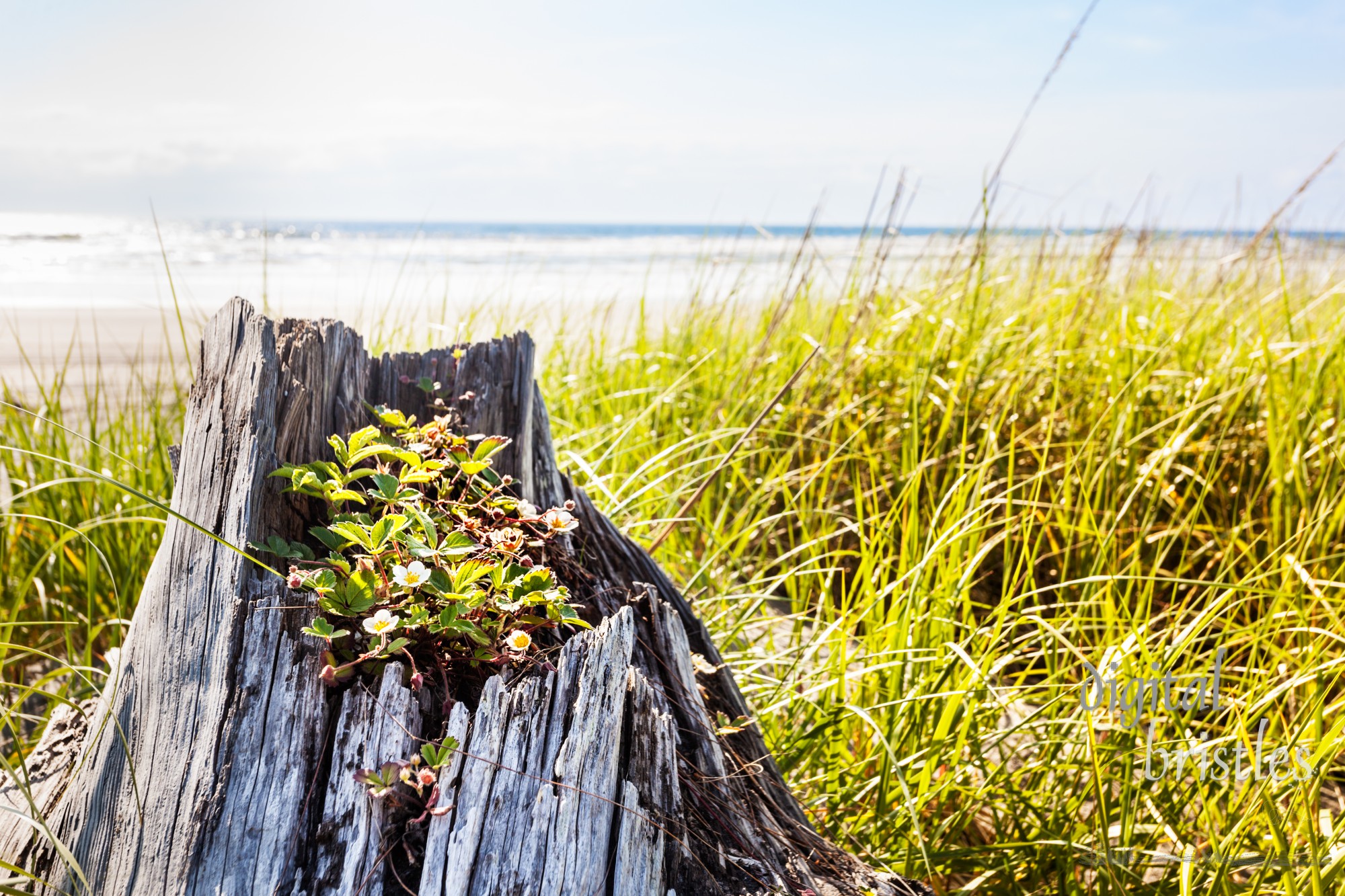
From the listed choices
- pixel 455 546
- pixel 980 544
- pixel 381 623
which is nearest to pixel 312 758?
pixel 381 623

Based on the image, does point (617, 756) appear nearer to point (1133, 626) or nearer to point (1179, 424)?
point (1133, 626)

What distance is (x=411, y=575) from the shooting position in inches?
39.9

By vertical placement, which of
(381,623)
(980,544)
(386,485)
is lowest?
(980,544)

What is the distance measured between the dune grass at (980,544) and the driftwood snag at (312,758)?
5.9 inches

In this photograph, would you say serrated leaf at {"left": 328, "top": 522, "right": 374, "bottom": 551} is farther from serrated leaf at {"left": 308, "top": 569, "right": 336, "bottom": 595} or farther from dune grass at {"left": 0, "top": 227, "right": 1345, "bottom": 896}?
dune grass at {"left": 0, "top": 227, "right": 1345, "bottom": 896}

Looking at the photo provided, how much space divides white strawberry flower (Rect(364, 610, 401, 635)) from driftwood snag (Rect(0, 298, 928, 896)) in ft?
0.22

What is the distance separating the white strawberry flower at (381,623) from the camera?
3.21 feet

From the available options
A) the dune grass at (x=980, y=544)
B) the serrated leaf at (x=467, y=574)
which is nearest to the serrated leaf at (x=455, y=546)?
the serrated leaf at (x=467, y=574)

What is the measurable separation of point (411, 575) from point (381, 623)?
2.7 inches

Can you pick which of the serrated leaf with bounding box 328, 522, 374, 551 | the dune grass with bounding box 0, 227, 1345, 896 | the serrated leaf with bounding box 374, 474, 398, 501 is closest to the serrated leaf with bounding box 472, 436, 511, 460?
the serrated leaf with bounding box 374, 474, 398, 501

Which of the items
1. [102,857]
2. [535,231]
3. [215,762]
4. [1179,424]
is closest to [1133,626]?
[1179,424]

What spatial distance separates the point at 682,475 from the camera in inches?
113

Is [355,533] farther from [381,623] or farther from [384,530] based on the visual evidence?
[381,623]

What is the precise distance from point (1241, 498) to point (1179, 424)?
1.66 feet
